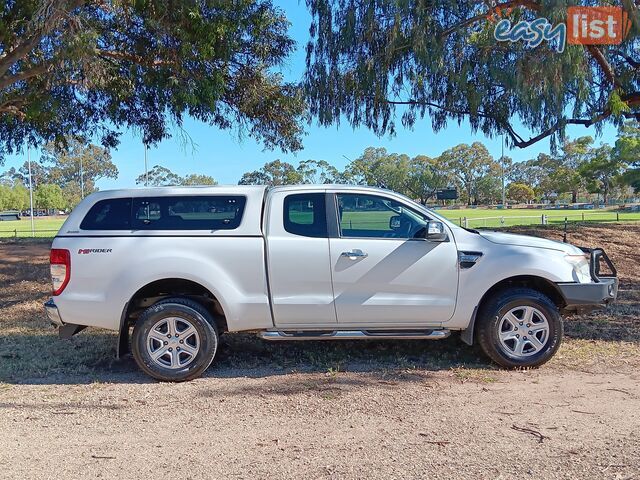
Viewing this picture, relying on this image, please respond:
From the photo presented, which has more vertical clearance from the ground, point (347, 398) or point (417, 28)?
point (417, 28)

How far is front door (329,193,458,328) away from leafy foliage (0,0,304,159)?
5.23 meters

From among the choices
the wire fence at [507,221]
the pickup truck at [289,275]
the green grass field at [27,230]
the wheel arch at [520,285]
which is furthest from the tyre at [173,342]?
the green grass field at [27,230]

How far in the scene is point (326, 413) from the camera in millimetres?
4215

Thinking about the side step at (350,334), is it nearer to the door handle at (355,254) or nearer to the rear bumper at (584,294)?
the door handle at (355,254)

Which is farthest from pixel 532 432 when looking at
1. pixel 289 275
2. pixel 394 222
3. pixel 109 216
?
pixel 109 216

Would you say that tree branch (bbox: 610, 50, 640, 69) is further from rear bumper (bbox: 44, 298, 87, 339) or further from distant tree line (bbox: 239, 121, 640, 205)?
rear bumper (bbox: 44, 298, 87, 339)

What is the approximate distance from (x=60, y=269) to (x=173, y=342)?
128 cm

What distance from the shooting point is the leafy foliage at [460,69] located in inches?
359

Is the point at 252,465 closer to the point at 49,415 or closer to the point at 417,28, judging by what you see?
the point at 49,415

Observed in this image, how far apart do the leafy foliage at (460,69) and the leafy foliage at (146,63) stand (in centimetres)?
103

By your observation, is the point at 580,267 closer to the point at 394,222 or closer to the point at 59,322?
the point at 394,222

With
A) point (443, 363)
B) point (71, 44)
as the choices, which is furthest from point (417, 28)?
point (443, 363)

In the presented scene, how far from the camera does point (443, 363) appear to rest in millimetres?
5473

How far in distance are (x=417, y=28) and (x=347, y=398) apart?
7348 mm
